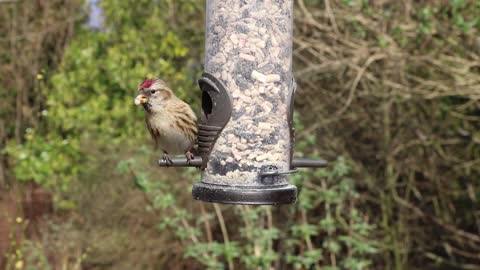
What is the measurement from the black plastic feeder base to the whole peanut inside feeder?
0.05m

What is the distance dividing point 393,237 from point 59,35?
6.04m

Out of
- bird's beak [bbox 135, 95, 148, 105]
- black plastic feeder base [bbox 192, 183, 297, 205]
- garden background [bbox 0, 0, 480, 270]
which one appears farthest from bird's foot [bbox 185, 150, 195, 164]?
garden background [bbox 0, 0, 480, 270]

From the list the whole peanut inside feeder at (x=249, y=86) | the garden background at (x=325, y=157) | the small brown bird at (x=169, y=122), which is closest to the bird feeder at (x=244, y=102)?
the whole peanut inside feeder at (x=249, y=86)

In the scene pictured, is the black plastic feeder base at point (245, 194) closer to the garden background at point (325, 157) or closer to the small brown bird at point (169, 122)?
the small brown bird at point (169, 122)

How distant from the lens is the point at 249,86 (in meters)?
3.43

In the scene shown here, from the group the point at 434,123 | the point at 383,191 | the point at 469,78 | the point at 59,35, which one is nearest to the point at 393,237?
the point at 383,191

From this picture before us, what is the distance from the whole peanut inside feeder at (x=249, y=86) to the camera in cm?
Result: 340

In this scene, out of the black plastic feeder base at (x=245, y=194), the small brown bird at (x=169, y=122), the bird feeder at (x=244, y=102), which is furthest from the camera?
the small brown bird at (x=169, y=122)

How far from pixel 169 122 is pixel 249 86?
40cm

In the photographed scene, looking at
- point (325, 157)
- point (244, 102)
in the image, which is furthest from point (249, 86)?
point (325, 157)

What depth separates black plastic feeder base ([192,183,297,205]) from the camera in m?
3.27

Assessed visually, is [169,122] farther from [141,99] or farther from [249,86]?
[249,86]

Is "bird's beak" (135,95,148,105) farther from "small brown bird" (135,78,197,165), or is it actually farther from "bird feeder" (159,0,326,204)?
"bird feeder" (159,0,326,204)

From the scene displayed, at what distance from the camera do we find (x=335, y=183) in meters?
6.52
